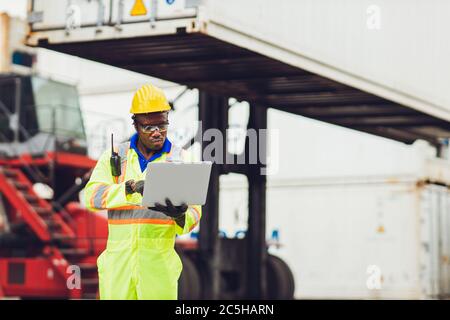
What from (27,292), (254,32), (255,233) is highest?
(254,32)

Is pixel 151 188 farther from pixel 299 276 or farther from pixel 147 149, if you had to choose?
pixel 299 276

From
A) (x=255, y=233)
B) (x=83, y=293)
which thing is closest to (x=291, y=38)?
(x=255, y=233)

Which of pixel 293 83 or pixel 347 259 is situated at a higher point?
pixel 293 83

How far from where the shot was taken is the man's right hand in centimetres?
496

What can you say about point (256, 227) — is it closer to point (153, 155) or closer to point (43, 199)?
→ point (43, 199)

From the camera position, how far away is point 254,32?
32.2ft

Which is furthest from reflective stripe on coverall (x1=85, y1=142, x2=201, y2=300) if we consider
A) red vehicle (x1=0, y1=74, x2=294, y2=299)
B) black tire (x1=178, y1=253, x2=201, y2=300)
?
red vehicle (x1=0, y1=74, x2=294, y2=299)

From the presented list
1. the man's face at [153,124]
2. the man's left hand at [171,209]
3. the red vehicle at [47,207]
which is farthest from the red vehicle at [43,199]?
the man's left hand at [171,209]

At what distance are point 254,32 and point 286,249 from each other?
9.65 metres

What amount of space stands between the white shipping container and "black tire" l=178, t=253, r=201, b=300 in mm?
6329

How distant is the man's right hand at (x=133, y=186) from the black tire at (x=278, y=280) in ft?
30.4

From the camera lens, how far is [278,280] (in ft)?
46.3

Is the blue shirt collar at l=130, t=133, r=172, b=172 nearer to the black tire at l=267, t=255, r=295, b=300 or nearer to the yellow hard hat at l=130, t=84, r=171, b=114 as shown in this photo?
the yellow hard hat at l=130, t=84, r=171, b=114

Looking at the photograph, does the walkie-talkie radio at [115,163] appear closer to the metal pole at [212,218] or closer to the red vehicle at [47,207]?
the metal pole at [212,218]
